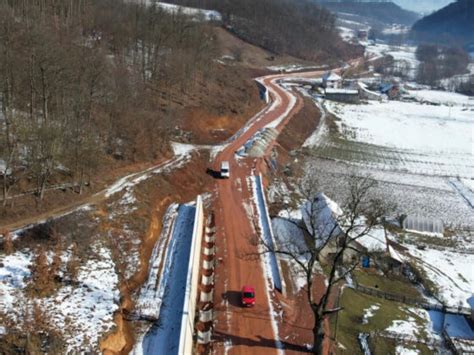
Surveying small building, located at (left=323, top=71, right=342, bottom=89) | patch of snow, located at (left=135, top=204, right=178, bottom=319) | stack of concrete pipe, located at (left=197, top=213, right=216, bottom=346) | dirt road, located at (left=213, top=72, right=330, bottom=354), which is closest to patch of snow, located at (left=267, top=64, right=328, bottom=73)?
small building, located at (left=323, top=71, right=342, bottom=89)

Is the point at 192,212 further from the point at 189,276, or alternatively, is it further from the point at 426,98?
the point at 426,98

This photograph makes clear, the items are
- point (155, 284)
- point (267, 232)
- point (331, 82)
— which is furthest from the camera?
point (331, 82)

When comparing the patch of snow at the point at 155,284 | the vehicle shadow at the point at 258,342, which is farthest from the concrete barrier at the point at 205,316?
the patch of snow at the point at 155,284

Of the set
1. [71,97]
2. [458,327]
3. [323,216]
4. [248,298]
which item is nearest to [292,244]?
[323,216]

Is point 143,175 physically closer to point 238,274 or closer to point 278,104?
point 238,274

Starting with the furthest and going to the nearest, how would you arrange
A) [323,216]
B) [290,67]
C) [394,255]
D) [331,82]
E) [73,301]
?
[290,67] → [331,82] → [323,216] → [394,255] → [73,301]

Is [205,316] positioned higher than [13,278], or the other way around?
[13,278]
